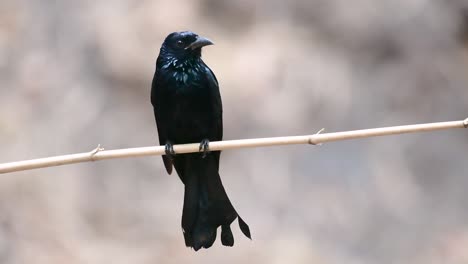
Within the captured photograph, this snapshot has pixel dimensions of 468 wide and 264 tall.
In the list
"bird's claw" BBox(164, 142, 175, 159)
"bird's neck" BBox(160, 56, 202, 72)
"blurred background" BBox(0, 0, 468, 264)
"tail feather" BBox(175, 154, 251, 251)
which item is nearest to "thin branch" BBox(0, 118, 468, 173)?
"bird's claw" BBox(164, 142, 175, 159)

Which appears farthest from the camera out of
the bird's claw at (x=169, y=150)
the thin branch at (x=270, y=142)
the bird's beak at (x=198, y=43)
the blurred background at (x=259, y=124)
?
the blurred background at (x=259, y=124)

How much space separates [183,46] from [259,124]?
4.25 feet

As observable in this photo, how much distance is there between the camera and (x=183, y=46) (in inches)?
102

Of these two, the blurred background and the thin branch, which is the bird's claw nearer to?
the thin branch

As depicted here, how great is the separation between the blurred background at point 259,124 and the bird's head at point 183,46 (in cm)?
118

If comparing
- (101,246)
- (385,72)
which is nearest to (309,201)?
(385,72)

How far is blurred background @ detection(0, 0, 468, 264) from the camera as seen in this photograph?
12.0ft

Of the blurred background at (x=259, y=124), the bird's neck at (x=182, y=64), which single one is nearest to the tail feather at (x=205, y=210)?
the bird's neck at (x=182, y=64)

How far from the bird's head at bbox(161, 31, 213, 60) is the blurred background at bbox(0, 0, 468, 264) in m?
1.18

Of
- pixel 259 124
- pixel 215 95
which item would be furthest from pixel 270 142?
pixel 259 124

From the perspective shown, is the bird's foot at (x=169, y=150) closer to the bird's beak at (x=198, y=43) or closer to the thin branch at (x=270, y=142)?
the thin branch at (x=270, y=142)

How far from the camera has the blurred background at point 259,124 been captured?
3668mm

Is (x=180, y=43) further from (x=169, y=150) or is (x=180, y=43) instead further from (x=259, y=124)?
(x=259, y=124)

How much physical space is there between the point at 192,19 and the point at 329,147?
0.99 m
